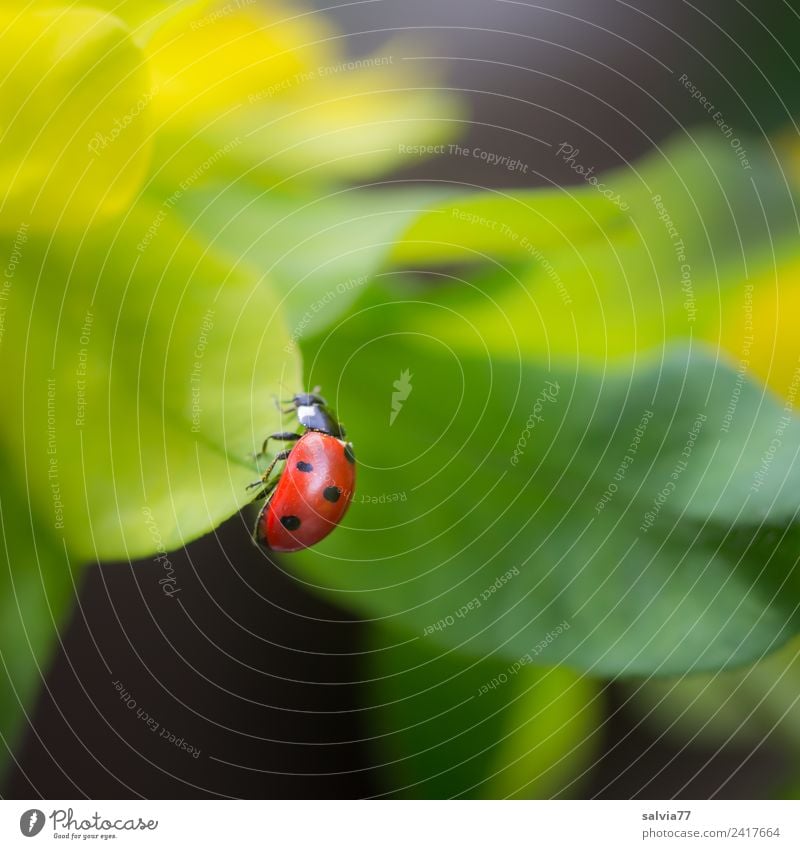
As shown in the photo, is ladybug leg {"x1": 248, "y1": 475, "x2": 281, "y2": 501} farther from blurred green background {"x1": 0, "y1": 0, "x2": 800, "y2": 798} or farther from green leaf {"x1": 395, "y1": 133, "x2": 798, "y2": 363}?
green leaf {"x1": 395, "y1": 133, "x2": 798, "y2": 363}

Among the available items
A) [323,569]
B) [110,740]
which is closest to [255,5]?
[323,569]

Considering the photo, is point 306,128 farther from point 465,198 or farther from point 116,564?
point 116,564

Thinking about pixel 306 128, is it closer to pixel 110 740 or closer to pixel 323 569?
pixel 323 569

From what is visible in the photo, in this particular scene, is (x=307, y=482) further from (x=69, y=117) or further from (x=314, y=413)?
(x=69, y=117)
